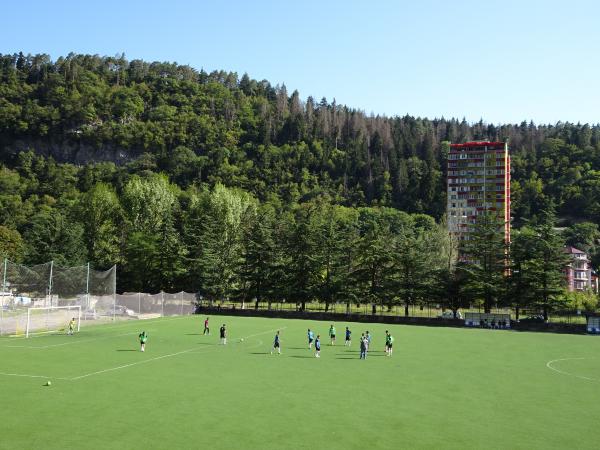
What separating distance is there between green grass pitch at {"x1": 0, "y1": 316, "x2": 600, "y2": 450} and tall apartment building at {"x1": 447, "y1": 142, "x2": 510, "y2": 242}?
12077cm

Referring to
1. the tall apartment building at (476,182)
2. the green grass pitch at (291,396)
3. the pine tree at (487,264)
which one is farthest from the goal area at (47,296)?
the tall apartment building at (476,182)

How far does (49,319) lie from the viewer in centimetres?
4519

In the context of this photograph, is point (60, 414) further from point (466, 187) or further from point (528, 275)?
point (466, 187)

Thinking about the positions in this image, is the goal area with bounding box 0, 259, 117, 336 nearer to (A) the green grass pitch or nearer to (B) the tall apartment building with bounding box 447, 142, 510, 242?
(A) the green grass pitch

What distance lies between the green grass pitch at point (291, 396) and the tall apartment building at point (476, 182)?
4755 inches

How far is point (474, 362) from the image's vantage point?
1210 inches

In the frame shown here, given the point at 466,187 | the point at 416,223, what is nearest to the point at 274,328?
the point at 416,223

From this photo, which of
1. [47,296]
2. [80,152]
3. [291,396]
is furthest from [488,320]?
[80,152]

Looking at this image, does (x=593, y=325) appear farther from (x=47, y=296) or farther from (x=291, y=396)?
(x=47, y=296)

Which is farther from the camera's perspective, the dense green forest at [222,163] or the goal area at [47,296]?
the dense green forest at [222,163]

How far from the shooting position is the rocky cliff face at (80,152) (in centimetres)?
17850

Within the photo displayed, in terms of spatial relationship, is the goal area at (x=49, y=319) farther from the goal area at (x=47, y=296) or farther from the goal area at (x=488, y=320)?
the goal area at (x=488, y=320)

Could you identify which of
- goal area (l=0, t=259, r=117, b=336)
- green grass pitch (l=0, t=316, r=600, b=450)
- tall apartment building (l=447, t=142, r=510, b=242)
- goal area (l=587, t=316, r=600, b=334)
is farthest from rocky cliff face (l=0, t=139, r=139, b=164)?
goal area (l=587, t=316, r=600, b=334)

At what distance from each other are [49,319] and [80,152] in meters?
147
